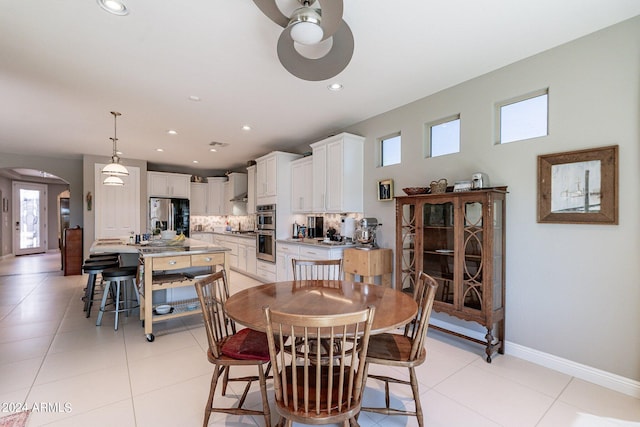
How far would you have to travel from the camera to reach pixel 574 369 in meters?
2.36

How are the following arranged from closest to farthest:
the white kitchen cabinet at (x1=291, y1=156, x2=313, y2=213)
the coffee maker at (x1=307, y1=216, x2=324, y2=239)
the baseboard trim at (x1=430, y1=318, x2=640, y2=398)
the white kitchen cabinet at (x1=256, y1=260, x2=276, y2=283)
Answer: the baseboard trim at (x1=430, y1=318, x2=640, y2=398) → the white kitchen cabinet at (x1=291, y1=156, x2=313, y2=213) → the coffee maker at (x1=307, y1=216, x2=324, y2=239) → the white kitchen cabinet at (x1=256, y1=260, x2=276, y2=283)

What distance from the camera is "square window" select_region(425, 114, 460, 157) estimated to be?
128 inches

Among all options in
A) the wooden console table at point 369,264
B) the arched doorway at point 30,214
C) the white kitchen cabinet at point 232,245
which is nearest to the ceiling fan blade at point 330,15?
the wooden console table at point 369,264

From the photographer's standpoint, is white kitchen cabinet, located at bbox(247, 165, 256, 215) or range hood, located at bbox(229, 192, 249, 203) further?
range hood, located at bbox(229, 192, 249, 203)

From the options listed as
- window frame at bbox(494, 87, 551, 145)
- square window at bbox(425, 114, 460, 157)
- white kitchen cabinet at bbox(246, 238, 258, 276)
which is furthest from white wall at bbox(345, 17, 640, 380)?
white kitchen cabinet at bbox(246, 238, 258, 276)

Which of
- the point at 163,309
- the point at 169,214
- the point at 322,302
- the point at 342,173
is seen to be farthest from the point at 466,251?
the point at 169,214

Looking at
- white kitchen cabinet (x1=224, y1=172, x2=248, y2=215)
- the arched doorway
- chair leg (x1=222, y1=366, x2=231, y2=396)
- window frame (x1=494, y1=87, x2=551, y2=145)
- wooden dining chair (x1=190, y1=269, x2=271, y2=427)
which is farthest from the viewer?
the arched doorway

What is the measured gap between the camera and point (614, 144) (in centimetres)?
219

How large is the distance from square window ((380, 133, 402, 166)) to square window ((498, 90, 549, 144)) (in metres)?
→ 1.24

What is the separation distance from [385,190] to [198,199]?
589 cm

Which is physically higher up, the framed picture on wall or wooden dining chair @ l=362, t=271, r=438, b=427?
the framed picture on wall

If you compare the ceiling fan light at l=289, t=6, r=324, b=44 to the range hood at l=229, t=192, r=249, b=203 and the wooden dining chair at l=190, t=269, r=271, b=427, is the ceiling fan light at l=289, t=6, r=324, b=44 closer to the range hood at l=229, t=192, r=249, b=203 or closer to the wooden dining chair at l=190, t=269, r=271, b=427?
the wooden dining chair at l=190, t=269, r=271, b=427

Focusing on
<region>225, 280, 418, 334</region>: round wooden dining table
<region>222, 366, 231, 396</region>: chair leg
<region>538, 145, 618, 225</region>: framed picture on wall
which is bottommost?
<region>222, 366, 231, 396</region>: chair leg

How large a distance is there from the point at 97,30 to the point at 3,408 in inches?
108
